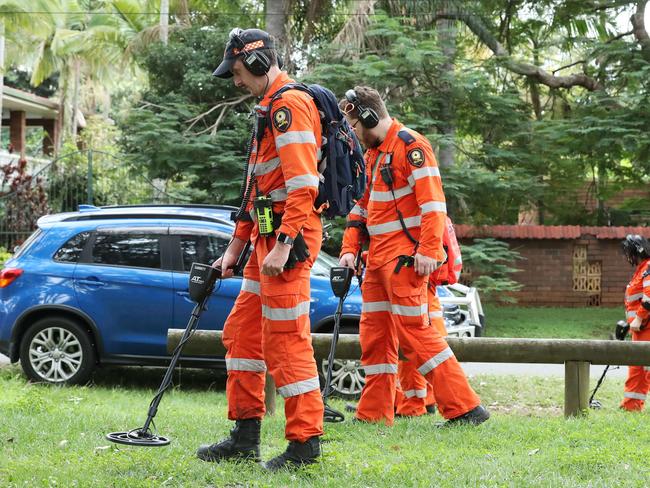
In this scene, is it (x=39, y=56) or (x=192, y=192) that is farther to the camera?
(x=39, y=56)

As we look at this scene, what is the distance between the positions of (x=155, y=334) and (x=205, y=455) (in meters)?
4.05

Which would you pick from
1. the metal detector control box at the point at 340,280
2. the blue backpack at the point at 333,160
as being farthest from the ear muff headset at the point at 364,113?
the blue backpack at the point at 333,160

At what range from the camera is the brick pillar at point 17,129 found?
31.5m

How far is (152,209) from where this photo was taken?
928cm

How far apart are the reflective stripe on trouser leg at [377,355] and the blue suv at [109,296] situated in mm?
2511

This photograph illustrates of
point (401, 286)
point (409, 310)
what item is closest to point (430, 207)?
point (401, 286)

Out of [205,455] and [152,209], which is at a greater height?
[152,209]

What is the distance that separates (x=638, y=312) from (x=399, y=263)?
11.6ft

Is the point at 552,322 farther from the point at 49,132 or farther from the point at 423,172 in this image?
the point at 49,132

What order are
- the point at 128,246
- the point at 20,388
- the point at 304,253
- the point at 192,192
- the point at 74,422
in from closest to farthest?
1. the point at 304,253
2. the point at 74,422
3. the point at 20,388
4. the point at 128,246
5. the point at 192,192

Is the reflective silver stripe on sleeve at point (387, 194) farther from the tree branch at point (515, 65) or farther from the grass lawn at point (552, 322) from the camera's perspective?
the tree branch at point (515, 65)

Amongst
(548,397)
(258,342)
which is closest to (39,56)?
(548,397)

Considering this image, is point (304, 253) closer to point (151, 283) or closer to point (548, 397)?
point (151, 283)

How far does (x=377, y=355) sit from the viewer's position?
598cm
